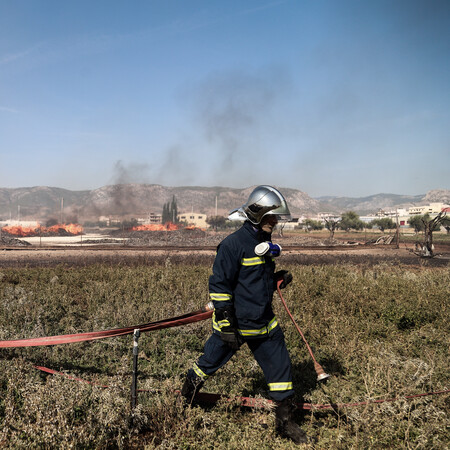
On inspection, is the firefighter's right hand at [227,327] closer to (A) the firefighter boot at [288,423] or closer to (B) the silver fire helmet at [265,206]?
(A) the firefighter boot at [288,423]

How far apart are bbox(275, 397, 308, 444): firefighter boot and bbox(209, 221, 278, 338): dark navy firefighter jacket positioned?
0.62 m

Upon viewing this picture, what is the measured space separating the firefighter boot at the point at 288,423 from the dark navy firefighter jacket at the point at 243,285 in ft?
2.05

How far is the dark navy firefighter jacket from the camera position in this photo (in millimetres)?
3172

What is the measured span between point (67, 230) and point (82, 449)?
4986 cm

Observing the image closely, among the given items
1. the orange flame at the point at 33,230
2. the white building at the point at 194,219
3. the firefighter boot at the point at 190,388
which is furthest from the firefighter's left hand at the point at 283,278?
the white building at the point at 194,219

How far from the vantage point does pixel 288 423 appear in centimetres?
325

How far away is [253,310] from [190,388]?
3.17 feet

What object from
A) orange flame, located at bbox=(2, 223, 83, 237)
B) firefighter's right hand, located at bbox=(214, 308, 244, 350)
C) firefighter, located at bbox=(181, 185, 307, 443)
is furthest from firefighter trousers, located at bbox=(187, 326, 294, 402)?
orange flame, located at bbox=(2, 223, 83, 237)

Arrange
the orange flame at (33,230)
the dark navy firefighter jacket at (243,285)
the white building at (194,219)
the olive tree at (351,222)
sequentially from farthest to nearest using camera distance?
the white building at (194,219) → the olive tree at (351,222) → the orange flame at (33,230) → the dark navy firefighter jacket at (243,285)

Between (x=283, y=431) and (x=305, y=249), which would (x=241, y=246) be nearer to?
(x=283, y=431)

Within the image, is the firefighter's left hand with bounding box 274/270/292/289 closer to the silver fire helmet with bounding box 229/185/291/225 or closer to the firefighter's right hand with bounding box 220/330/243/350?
the silver fire helmet with bounding box 229/185/291/225

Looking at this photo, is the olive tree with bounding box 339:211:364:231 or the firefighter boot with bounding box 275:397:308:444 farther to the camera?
the olive tree with bounding box 339:211:364:231

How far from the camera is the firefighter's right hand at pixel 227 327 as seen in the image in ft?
10.1

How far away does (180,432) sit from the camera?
3141mm
